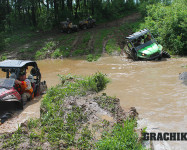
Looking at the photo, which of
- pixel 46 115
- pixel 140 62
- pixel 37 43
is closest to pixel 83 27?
pixel 37 43

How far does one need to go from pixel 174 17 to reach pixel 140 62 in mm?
5330

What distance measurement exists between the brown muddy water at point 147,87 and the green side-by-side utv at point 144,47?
0.50 m

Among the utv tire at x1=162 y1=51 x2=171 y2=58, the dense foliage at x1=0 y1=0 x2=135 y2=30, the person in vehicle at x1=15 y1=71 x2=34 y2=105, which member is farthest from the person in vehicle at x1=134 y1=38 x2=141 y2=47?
the dense foliage at x1=0 y1=0 x2=135 y2=30

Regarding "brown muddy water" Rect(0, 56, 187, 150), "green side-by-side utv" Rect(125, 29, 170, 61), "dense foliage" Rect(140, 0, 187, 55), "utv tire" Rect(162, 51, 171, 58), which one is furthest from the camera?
"dense foliage" Rect(140, 0, 187, 55)

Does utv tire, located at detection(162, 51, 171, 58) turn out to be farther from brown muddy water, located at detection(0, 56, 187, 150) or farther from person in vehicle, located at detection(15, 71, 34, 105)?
person in vehicle, located at detection(15, 71, 34, 105)

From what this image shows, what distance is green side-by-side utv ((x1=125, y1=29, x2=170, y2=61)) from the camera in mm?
12789

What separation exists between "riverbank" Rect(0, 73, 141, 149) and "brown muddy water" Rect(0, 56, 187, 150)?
64cm

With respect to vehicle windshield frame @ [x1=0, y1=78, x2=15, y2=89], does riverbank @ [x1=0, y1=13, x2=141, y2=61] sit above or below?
above

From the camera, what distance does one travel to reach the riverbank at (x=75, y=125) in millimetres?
3703

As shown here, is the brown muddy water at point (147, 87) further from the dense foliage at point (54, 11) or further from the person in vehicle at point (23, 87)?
the dense foliage at point (54, 11)

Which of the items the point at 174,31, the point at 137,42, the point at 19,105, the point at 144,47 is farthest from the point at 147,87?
the point at 174,31

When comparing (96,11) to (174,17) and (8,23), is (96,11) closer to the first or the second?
(8,23)

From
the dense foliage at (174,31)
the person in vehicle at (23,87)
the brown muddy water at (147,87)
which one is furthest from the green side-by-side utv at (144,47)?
the person in vehicle at (23,87)

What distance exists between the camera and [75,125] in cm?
427
